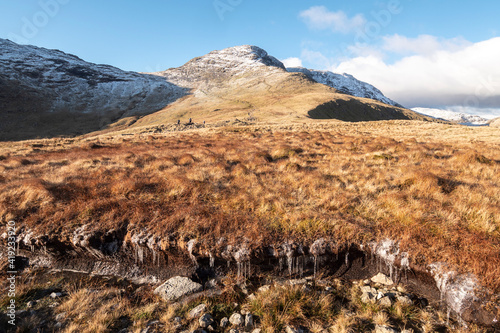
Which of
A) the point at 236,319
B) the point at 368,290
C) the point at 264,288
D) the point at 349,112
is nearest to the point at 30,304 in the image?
the point at 236,319

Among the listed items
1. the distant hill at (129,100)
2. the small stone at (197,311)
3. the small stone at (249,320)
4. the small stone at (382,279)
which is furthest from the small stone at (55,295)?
the distant hill at (129,100)

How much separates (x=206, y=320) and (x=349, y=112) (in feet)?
462

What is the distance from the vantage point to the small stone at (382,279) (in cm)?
572

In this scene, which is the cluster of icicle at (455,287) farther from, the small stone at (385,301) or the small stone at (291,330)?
the small stone at (291,330)

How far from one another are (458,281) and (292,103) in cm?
11014

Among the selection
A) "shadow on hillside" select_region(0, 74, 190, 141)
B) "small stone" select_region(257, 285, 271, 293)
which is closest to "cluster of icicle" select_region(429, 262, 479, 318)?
"small stone" select_region(257, 285, 271, 293)

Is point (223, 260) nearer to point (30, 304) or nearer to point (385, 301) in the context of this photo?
point (385, 301)

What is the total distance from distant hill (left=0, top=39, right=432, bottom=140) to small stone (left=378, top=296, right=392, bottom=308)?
7346cm

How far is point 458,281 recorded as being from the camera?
193 inches

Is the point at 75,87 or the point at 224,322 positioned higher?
the point at 75,87

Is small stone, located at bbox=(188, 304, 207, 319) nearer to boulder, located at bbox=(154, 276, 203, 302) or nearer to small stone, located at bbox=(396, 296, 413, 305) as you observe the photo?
boulder, located at bbox=(154, 276, 203, 302)

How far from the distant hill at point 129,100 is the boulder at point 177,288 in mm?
72906

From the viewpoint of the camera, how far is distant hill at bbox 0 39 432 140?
102125mm

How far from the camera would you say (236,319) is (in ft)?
16.0
